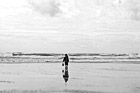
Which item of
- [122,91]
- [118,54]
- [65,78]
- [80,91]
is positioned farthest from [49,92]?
[118,54]

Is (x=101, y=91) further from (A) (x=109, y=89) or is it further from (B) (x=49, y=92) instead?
(B) (x=49, y=92)

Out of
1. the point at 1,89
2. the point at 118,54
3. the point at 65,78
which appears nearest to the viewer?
the point at 1,89

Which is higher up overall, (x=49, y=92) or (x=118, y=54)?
(x=118, y=54)

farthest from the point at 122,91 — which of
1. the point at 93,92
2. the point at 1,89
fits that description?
the point at 1,89

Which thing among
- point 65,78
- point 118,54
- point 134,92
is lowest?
point 134,92

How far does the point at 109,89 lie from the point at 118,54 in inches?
2009

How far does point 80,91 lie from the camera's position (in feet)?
49.4

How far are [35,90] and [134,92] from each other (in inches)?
223

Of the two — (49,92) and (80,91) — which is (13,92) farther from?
(80,91)

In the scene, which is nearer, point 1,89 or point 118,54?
point 1,89

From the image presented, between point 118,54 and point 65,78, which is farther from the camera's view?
point 118,54

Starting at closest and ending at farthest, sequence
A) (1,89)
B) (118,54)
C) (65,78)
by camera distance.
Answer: (1,89) → (65,78) → (118,54)

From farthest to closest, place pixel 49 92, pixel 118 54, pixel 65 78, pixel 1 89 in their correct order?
pixel 118 54 < pixel 65 78 < pixel 1 89 < pixel 49 92

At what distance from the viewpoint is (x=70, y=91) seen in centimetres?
1502
